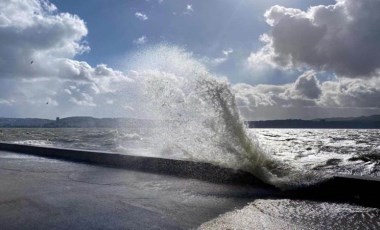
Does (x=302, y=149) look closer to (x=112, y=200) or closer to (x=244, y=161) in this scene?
(x=244, y=161)

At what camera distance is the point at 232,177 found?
19.7 feet

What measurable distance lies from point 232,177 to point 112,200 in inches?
96.4

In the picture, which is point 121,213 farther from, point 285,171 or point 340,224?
point 285,171

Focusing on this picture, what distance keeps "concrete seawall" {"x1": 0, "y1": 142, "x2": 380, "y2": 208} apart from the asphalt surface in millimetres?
302

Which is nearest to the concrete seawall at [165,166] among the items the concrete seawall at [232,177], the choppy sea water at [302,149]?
the concrete seawall at [232,177]

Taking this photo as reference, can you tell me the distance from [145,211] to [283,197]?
2.03 metres

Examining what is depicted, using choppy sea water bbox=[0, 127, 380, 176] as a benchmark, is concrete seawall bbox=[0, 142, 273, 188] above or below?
above

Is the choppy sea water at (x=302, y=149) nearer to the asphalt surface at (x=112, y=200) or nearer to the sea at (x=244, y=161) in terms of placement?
the sea at (x=244, y=161)

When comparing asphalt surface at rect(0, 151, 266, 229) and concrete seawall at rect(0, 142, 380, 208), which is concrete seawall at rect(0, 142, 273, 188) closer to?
concrete seawall at rect(0, 142, 380, 208)

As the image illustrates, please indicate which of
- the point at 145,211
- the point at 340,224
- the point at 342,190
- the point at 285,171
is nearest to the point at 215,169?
the point at 285,171

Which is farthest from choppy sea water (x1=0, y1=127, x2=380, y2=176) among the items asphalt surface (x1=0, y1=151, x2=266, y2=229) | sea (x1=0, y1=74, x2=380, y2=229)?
asphalt surface (x1=0, y1=151, x2=266, y2=229)

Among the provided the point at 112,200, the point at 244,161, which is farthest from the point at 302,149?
the point at 112,200

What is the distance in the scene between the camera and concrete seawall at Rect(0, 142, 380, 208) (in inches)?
178

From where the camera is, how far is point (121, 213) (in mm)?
3686
